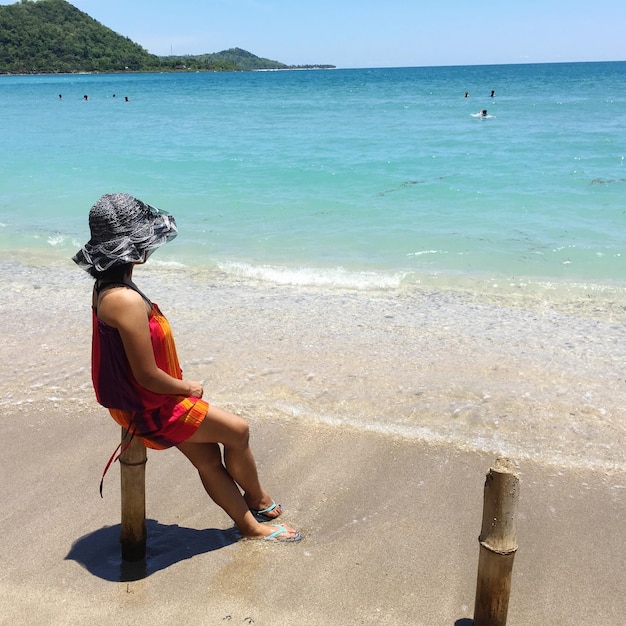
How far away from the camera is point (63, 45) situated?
145m

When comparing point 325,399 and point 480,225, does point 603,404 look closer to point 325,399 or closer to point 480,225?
point 325,399

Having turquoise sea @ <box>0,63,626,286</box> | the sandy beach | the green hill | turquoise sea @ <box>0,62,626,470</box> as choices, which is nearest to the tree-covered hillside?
the green hill

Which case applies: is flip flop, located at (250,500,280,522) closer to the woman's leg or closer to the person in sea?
the woman's leg

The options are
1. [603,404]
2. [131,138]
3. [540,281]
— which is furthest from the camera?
[131,138]

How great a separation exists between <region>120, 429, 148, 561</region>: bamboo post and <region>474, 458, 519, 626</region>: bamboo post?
1475mm

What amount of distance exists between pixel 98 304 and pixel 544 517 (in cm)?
253

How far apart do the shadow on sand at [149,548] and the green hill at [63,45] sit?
15071 cm

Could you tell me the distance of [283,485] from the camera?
4.13m

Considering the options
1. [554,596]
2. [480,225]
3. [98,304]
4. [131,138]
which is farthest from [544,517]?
[131,138]

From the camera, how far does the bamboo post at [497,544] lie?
2.60 metres

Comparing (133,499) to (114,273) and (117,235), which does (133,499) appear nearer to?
(114,273)

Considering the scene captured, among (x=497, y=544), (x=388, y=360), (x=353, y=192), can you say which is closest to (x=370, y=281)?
(x=388, y=360)

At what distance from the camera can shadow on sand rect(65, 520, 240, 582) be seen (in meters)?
3.34

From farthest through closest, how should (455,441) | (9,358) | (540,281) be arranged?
(540,281), (9,358), (455,441)
